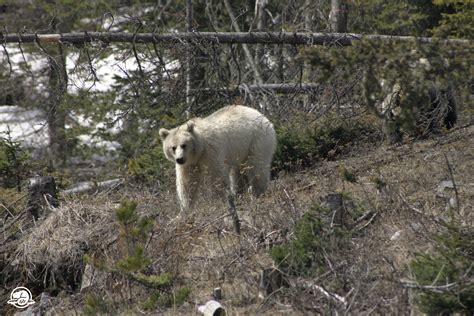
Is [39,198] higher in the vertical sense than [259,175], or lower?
higher

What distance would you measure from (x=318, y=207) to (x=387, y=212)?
1.15 m

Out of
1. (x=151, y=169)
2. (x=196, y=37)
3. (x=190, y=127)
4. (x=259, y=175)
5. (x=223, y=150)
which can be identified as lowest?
(x=151, y=169)

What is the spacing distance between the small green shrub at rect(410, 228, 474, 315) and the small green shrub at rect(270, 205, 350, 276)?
31.0 inches

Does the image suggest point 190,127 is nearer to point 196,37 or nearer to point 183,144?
point 183,144

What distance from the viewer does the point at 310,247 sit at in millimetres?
6633

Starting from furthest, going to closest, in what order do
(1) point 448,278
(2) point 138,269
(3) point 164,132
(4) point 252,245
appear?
(3) point 164,132 → (4) point 252,245 → (2) point 138,269 → (1) point 448,278

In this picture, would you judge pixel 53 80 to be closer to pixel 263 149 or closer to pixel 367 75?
pixel 263 149

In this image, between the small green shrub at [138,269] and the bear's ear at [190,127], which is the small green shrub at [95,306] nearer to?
the small green shrub at [138,269]

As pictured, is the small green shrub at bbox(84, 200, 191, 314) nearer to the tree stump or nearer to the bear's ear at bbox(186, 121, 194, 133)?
the tree stump

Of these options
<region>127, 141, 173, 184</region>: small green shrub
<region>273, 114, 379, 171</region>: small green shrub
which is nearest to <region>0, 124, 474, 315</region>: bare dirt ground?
<region>127, 141, 173, 184</region>: small green shrub

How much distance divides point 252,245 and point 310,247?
1.10 m

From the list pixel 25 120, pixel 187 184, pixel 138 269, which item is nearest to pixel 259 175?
pixel 187 184

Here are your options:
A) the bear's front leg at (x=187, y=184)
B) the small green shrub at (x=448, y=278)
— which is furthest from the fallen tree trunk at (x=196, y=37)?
the small green shrub at (x=448, y=278)

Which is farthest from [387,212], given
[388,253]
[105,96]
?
[105,96]
